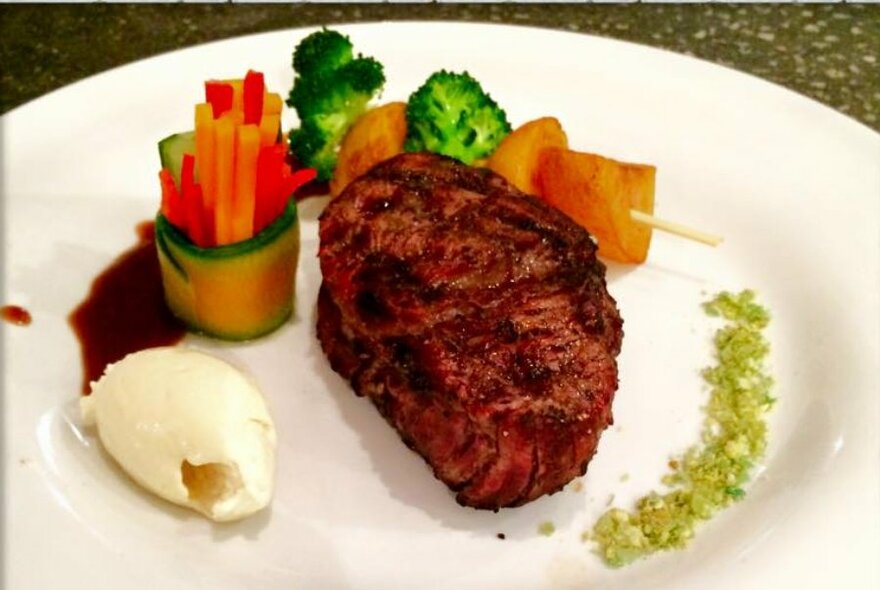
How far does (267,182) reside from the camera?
9.19 ft

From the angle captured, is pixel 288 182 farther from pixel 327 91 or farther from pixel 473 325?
pixel 473 325

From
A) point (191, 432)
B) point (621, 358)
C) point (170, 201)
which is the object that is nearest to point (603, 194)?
point (621, 358)

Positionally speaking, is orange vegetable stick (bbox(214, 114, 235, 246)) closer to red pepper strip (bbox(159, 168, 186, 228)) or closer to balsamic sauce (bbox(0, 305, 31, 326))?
red pepper strip (bbox(159, 168, 186, 228))

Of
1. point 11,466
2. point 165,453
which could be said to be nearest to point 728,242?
point 165,453

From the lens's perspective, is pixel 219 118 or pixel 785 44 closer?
pixel 219 118

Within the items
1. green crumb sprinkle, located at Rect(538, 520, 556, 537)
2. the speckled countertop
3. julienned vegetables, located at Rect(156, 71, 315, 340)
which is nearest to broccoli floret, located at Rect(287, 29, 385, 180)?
julienned vegetables, located at Rect(156, 71, 315, 340)

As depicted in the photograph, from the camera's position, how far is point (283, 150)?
2750 mm

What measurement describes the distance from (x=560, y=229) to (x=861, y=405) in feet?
3.59

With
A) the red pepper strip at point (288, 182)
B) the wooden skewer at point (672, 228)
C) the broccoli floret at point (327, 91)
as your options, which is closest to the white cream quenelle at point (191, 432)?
the red pepper strip at point (288, 182)

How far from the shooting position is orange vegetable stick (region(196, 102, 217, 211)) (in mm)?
2627

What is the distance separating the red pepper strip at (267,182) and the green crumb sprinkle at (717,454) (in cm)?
145

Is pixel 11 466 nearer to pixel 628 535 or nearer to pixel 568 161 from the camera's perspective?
pixel 628 535

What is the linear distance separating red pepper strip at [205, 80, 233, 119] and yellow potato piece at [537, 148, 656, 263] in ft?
3.92

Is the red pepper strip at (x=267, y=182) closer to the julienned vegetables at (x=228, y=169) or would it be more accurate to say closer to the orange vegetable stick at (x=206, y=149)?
the julienned vegetables at (x=228, y=169)
